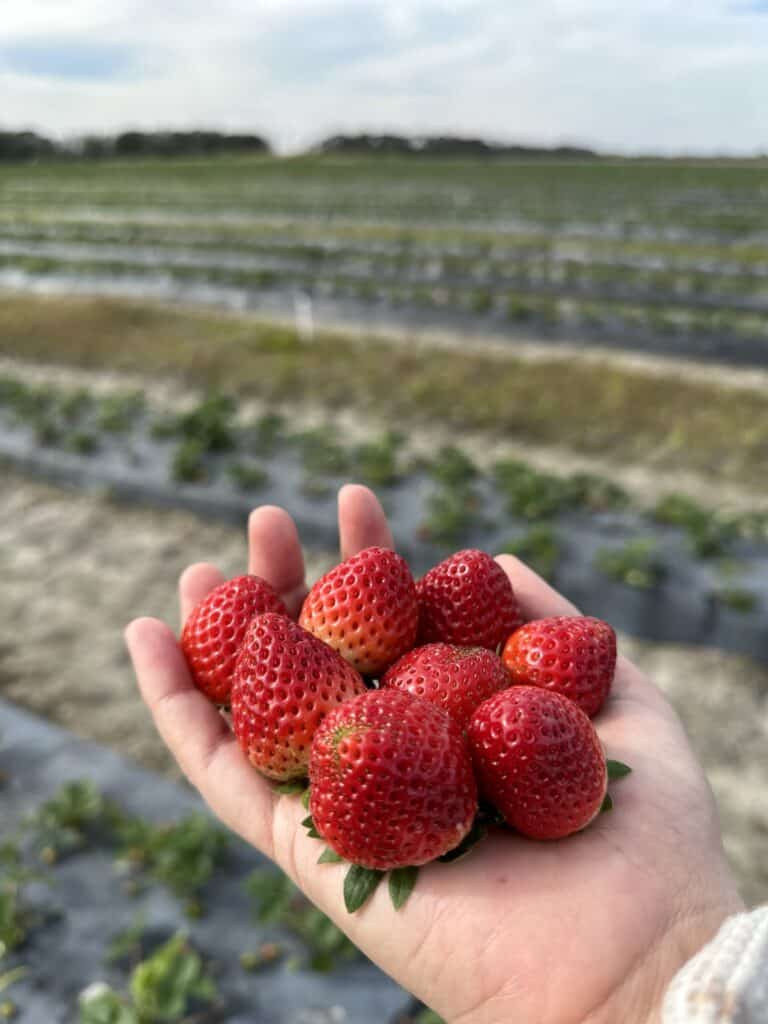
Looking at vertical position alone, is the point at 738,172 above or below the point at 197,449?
above

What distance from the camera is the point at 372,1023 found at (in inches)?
81.8

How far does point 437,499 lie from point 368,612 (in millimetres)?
2595

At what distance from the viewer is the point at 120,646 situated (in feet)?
12.5

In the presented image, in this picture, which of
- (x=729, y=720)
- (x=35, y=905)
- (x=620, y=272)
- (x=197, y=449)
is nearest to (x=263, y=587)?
(x=35, y=905)

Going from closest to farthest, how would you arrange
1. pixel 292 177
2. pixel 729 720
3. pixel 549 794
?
pixel 549 794 → pixel 729 720 → pixel 292 177

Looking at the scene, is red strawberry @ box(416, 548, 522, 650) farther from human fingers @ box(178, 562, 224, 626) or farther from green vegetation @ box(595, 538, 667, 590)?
green vegetation @ box(595, 538, 667, 590)

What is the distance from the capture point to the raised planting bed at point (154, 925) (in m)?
2.11

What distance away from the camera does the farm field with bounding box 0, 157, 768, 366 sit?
27.3 ft

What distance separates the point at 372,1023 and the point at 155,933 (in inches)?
25.1

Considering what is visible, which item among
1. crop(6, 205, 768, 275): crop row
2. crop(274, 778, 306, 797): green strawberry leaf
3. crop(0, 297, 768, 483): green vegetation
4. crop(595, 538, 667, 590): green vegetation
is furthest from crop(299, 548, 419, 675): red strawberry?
crop(6, 205, 768, 275): crop row

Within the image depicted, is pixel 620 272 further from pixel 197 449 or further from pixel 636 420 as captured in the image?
pixel 197 449

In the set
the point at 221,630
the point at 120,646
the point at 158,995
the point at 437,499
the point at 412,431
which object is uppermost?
the point at 221,630

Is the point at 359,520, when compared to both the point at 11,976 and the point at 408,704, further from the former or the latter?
the point at 11,976

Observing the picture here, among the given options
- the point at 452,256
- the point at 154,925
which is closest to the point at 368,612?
the point at 154,925
